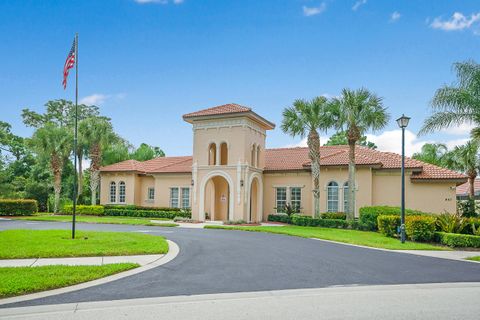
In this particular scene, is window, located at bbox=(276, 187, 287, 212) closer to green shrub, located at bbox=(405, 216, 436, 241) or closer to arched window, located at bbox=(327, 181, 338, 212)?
arched window, located at bbox=(327, 181, 338, 212)

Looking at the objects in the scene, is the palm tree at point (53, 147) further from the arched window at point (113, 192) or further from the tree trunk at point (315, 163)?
the tree trunk at point (315, 163)

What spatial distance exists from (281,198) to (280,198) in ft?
0.28

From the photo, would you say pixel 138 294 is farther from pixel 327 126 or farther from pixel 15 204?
pixel 15 204

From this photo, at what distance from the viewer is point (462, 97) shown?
16.5 meters

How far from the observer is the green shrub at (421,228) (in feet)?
55.3

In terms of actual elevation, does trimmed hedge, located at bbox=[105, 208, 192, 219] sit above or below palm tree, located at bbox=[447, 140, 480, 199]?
below

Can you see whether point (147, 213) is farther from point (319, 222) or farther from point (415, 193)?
point (415, 193)

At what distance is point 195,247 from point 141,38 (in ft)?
42.3

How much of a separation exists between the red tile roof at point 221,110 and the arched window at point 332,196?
8023 millimetres

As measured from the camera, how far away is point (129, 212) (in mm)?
32562

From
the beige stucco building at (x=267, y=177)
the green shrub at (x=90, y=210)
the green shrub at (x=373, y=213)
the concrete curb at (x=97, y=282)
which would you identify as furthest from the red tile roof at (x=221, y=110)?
the concrete curb at (x=97, y=282)

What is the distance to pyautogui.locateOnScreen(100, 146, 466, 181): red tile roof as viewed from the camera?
25703 mm

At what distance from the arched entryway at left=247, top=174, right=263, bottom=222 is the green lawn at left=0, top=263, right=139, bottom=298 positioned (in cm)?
1985

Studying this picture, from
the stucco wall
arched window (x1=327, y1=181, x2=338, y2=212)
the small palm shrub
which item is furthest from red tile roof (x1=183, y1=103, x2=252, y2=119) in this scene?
the small palm shrub
